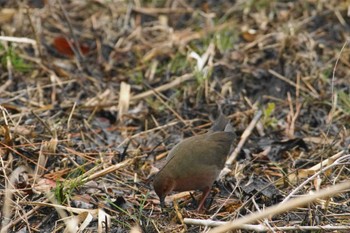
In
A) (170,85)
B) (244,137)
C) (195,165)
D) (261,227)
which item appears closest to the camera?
(261,227)

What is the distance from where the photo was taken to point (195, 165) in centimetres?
396

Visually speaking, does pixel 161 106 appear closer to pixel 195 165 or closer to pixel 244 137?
pixel 244 137

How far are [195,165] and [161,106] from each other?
1488 millimetres

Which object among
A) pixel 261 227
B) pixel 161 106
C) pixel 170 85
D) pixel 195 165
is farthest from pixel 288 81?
pixel 261 227

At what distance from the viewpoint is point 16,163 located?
4.25 metres

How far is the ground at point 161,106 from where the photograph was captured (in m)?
3.87

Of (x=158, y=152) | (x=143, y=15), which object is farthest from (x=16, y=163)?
(x=143, y=15)

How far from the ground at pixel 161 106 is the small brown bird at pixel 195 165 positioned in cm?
13

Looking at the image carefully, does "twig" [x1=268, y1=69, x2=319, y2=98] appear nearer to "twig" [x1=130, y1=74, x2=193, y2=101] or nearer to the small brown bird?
"twig" [x1=130, y1=74, x2=193, y2=101]

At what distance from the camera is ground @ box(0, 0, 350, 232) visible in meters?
3.87

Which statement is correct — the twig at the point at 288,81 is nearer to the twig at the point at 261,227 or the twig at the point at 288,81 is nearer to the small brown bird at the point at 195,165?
the small brown bird at the point at 195,165

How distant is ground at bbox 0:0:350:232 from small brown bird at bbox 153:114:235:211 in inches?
5.0

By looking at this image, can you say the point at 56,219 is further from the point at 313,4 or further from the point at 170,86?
the point at 313,4

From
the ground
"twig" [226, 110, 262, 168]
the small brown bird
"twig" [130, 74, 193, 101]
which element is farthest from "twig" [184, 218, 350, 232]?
"twig" [130, 74, 193, 101]
